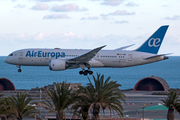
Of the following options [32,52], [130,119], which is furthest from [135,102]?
[32,52]

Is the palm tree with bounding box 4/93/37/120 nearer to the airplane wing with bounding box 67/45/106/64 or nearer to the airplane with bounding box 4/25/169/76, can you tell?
the airplane with bounding box 4/25/169/76

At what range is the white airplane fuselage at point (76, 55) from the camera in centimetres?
5906

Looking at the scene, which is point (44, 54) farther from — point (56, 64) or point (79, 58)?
point (79, 58)

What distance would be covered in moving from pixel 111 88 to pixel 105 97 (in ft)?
4.47

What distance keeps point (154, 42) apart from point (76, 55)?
54.0 feet

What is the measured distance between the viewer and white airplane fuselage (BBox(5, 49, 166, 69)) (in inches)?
2325

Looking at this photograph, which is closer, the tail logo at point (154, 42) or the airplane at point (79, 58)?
the airplane at point (79, 58)

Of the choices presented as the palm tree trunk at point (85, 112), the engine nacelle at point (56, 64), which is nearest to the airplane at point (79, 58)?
the engine nacelle at point (56, 64)

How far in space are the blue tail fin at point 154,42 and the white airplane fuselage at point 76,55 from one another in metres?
1.99

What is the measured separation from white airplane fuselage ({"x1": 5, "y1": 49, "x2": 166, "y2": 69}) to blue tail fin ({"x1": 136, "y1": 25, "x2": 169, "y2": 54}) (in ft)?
6.53

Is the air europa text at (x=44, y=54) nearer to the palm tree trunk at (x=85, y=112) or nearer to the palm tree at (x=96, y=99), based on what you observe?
the palm tree at (x=96, y=99)

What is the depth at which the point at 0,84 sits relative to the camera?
3588 inches

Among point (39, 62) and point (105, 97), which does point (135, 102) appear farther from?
point (105, 97)

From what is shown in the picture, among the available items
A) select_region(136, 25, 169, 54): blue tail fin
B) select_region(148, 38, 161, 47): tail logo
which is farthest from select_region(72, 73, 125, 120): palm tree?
select_region(148, 38, 161, 47): tail logo
